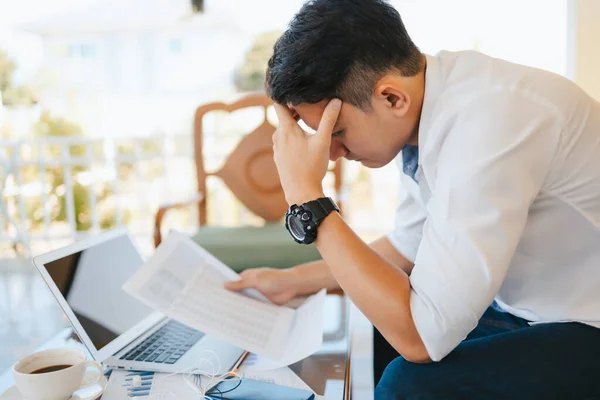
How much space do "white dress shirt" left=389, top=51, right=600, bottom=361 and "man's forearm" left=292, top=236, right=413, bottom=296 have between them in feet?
0.97

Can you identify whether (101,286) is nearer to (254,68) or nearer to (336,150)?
(336,150)

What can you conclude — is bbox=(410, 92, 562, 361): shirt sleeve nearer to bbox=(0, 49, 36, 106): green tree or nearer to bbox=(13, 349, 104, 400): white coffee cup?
bbox=(13, 349, 104, 400): white coffee cup

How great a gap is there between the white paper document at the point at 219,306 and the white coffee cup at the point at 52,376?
146 millimetres

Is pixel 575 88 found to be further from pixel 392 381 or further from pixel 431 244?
pixel 392 381

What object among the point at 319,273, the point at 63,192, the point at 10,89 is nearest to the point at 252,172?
the point at 319,273

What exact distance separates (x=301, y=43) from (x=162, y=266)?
48cm

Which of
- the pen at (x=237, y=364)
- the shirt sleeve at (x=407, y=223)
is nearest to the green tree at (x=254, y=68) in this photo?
the shirt sleeve at (x=407, y=223)

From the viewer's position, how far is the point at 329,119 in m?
0.78

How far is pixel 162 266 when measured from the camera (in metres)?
0.97

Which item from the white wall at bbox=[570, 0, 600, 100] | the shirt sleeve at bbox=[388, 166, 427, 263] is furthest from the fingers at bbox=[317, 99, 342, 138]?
the white wall at bbox=[570, 0, 600, 100]

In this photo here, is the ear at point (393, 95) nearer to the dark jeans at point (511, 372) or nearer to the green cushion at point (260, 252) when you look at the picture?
the dark jeans at point (511, 372)

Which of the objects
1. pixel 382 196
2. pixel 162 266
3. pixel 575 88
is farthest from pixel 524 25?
pixel 162 266

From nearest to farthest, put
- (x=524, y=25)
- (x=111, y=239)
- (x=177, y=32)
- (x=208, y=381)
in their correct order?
(x=208, y=381), (x=111, y=239), (x=524, y=25), (x=177, y=32)

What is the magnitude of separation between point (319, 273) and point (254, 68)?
163 inches
